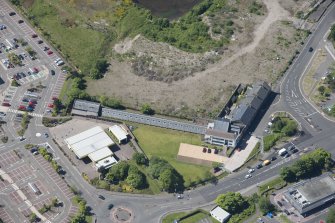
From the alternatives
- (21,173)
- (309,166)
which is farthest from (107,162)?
(309,166)

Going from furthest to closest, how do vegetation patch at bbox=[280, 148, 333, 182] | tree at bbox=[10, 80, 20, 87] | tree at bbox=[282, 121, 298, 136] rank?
tree at bbox=[10, 80, 20, 87] → tree at bbox=[282, 121, 298, 136] → vegetation patch at bbox=[280, 148, 333, 182]

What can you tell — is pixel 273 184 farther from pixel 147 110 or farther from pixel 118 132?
pixel 118 132

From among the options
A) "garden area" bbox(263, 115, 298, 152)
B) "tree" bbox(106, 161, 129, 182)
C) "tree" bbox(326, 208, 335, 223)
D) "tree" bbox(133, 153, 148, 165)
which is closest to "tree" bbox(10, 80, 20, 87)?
"tree" bbox(106, 161, 129, 182)

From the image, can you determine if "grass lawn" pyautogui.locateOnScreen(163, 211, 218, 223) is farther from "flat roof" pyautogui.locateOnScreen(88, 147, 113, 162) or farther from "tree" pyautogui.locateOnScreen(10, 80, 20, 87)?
"tree" pyautogui.locateOnScreen(10, 80, 20, 87)

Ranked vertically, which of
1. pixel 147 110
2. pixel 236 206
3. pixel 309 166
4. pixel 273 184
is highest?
pixel 309 166

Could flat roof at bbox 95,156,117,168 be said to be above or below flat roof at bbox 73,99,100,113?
above

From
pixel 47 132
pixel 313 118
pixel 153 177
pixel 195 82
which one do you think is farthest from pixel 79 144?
pixel 313 118

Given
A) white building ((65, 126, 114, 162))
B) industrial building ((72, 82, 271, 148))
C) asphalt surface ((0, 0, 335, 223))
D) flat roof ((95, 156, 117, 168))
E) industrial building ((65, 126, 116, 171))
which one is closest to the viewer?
asphalt surface ((0, 0, 335, 223))
